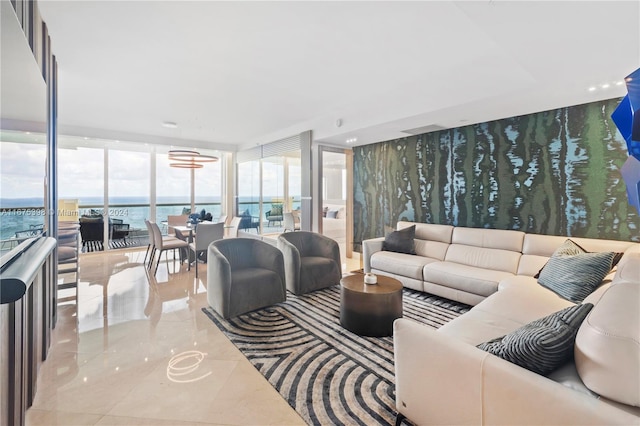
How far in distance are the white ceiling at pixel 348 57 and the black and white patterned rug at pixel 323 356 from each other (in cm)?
247

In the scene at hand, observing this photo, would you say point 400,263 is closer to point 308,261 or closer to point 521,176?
point 308,261

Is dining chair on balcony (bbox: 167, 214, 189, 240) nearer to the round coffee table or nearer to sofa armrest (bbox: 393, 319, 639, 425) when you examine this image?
the round coffee table

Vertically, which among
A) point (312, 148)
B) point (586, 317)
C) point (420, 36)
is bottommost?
point (586, 317)

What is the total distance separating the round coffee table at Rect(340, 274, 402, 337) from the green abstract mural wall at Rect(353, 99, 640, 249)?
216 centimetres

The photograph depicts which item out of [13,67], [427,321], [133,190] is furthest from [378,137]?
[133,190]

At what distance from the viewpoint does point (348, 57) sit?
297cm

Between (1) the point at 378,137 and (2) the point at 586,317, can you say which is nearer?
(2) the point at 586,317

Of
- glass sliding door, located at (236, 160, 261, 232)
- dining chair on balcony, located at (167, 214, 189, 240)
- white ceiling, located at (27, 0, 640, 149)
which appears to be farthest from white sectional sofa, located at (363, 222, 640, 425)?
dining chair on balcony, located at (167, 214, 189, 240)

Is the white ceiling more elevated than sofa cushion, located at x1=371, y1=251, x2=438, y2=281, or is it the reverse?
the white ceiling

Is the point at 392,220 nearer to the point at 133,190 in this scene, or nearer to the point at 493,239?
the point at 493,239

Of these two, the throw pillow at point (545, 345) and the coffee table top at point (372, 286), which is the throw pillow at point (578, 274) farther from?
the throw pillow at point (545, 345)

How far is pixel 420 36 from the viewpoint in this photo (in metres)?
2.58

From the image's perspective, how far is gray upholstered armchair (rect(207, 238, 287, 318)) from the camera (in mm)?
3033

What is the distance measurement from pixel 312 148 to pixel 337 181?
89cm
